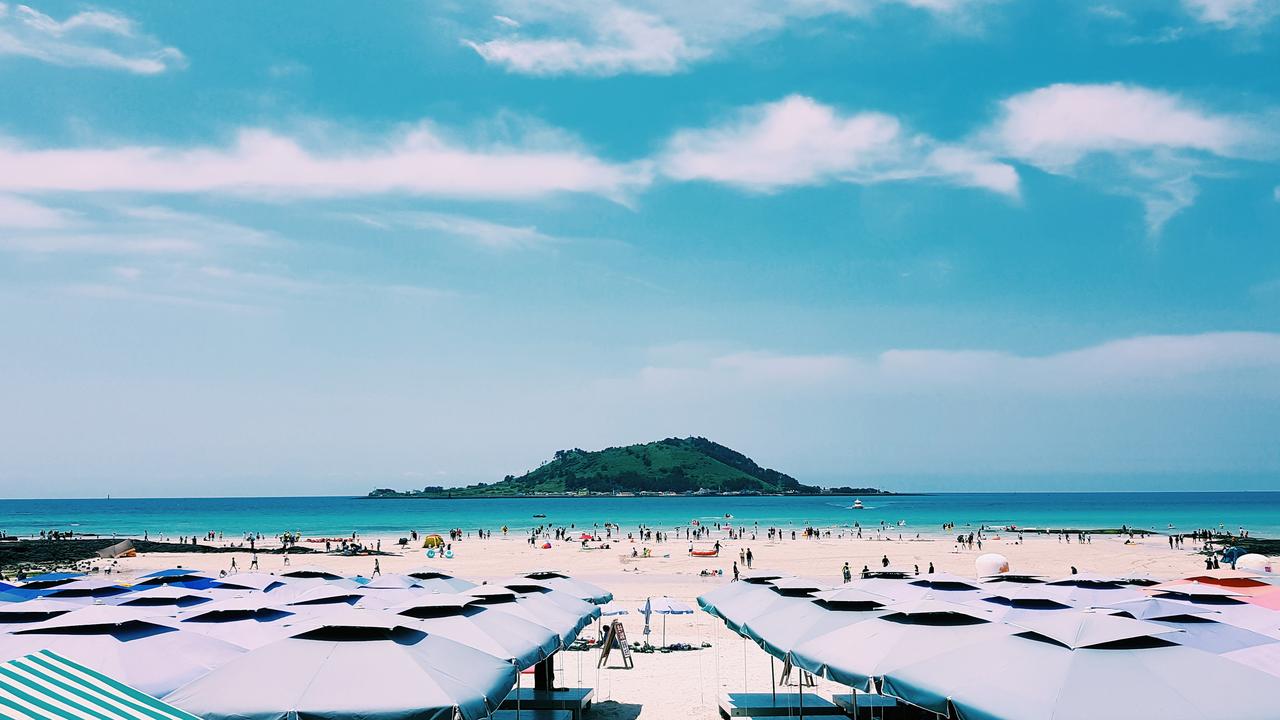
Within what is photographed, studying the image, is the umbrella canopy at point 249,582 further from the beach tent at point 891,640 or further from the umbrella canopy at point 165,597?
the beach tent at point 891,640

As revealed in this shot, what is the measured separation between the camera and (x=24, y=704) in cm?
468

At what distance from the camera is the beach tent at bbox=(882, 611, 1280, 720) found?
260 inches

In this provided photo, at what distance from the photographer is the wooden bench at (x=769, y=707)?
1389 centimetres

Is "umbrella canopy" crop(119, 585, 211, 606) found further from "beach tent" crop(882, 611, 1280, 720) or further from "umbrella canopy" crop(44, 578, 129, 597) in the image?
"beach tent" crop(882, 611, 1280, 720)

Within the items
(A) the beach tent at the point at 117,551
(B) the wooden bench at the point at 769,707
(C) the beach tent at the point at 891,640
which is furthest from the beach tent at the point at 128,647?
(A) the beach tent at the point at 117,551

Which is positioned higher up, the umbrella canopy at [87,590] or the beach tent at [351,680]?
the beach tent at [351,680]

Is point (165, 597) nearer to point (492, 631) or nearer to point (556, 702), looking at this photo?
point (556, 702)

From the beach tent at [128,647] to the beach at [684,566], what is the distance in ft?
25.1

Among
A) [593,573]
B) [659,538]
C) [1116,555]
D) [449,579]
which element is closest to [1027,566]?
[1116,555]

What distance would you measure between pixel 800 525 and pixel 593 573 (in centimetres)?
7018

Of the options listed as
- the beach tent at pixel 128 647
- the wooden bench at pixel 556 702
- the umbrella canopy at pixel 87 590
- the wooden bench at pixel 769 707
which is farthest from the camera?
the umbrella canopy at pixel 87 590

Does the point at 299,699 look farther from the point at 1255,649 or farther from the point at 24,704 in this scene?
the point at 1255,649

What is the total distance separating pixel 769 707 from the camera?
46.4ft

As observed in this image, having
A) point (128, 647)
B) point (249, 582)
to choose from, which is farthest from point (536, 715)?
point (249, 582)
